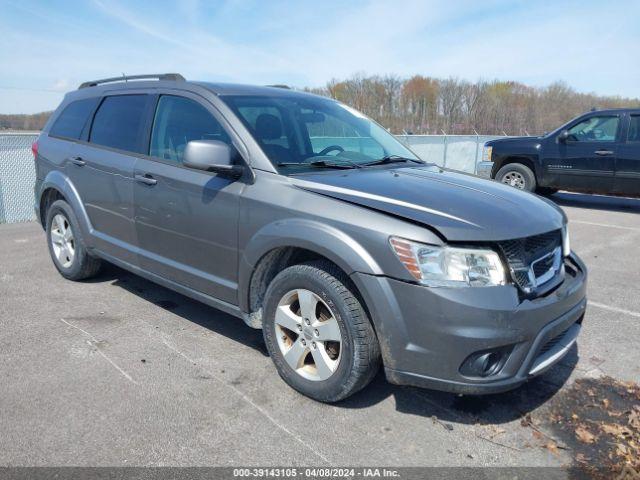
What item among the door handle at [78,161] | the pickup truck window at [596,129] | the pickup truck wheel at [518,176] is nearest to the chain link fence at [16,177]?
the door handle at [78,161]

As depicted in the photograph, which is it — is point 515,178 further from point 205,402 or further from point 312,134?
point 205,402

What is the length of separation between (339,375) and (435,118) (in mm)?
36148

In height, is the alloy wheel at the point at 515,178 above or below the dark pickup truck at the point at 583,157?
below

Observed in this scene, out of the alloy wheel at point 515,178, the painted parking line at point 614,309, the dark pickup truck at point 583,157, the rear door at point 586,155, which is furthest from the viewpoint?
the alloy wheel at point 515,178

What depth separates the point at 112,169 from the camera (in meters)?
4.27

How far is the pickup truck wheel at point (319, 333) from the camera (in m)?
2.79

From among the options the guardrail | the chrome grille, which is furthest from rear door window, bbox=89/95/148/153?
the guardrail

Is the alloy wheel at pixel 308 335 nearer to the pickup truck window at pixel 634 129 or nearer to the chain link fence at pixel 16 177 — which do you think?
the chain link fence at pixel 16 177

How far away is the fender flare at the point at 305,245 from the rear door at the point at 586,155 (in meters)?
8.82

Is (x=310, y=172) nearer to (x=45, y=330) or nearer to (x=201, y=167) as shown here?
(x=201, y=167)

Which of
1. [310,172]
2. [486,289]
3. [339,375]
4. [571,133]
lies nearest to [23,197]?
[310,172]

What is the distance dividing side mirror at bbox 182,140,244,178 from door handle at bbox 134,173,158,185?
0.73 m

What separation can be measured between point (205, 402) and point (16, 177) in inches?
304

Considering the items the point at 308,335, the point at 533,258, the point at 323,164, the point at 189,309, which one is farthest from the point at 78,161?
the point at 533,258
